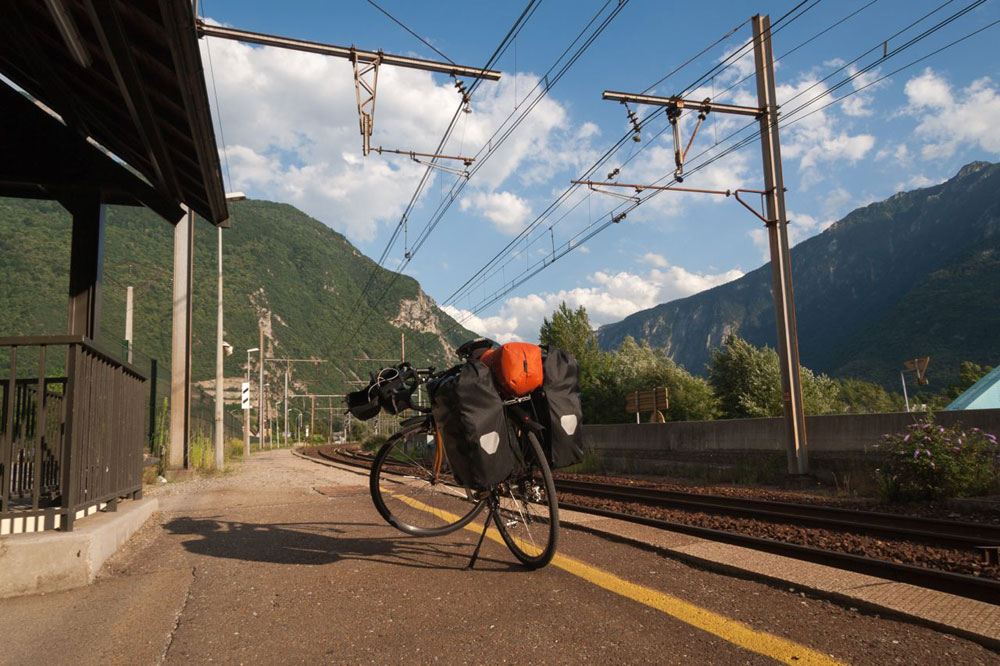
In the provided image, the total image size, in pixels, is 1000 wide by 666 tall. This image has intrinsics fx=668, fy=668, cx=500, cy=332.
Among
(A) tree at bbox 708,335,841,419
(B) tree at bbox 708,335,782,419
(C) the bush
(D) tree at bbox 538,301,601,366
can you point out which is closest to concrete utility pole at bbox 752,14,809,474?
(C) the bush

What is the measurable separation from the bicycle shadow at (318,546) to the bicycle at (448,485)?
16cm

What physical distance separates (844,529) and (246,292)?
128 meters

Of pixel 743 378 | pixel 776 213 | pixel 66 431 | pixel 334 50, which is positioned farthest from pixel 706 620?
pixel 743 378

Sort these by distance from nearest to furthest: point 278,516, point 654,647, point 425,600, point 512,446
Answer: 1. point 654,647
2. point 425,600
3. point 512,446
4. point 278,516

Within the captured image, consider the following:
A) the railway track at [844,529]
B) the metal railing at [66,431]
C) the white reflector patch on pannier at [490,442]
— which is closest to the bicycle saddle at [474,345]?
the white reflector patch on pannier at [490,442]

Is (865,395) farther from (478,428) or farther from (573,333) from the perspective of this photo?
(478,428)

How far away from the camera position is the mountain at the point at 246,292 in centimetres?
5588

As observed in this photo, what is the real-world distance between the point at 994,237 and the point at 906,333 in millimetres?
40844

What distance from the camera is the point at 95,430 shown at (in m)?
4.74

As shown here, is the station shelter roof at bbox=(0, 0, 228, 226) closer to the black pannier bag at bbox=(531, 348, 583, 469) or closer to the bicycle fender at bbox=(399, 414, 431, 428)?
the bicycle fender at bbox=(399, 414, 431, 428)

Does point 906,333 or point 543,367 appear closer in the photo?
point 543,367

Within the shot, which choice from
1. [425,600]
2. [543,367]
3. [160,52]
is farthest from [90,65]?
[425,600]

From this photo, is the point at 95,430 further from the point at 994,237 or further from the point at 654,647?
the point at 994,237

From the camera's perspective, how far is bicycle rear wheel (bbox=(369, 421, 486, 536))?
4898 mm
